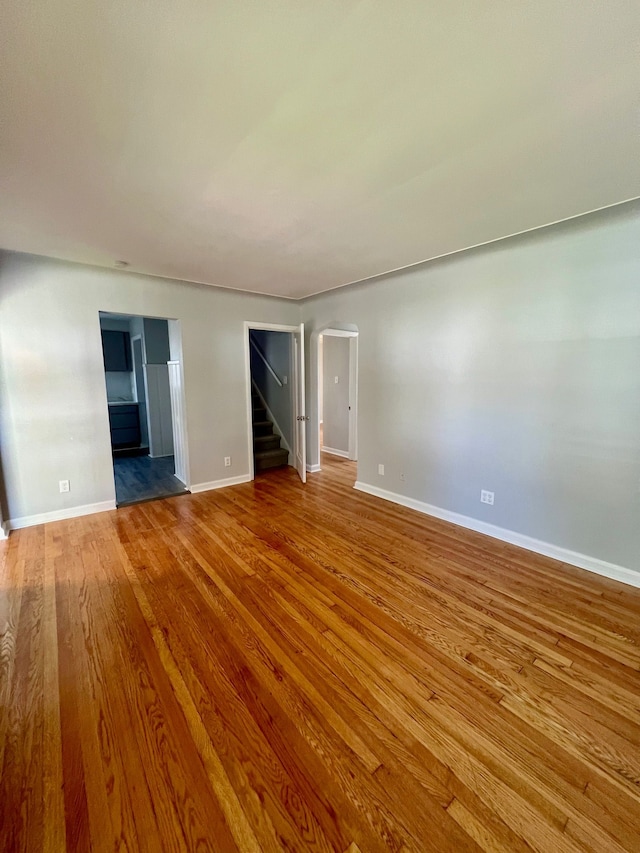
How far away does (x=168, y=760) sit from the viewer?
1.30 meters

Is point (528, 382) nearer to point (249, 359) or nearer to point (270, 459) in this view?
point (249, 359)

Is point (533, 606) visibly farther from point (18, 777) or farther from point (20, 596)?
point (20, 596)

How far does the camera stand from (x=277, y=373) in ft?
18.7

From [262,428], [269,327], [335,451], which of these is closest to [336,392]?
[335,451]

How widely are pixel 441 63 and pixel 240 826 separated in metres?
2.68

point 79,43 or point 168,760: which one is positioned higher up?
point 79,43

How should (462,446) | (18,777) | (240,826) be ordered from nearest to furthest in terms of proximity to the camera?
(240,826), (18,777), (462,446)

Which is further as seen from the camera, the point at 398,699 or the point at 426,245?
the point at 426,245

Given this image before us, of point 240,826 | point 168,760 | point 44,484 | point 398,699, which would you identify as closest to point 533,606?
point 398,699

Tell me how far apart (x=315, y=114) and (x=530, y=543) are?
3.28 meters

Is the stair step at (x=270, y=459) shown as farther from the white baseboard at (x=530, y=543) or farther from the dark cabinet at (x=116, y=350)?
the dark cabinet at (x=116, y=350)

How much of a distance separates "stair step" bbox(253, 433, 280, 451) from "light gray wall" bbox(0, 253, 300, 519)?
1310 mm

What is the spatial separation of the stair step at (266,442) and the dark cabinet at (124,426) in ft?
8.23

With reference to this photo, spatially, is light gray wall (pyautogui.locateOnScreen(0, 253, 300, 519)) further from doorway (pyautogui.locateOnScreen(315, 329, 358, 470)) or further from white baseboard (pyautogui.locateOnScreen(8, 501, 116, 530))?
doorway (pyautogui.locateOnScreen(315, 329, 358, 470))
